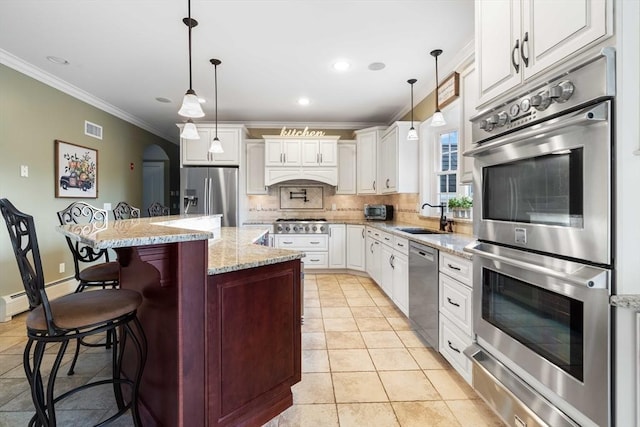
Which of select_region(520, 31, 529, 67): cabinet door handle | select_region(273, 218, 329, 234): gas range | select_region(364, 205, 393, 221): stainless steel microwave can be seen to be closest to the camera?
select_region(520, 31, 529, 67): cabinet door handle

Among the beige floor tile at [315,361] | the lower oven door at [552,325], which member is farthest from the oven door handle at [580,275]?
the beige floor tile at [315,361]

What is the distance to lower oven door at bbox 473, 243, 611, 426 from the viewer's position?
38.1 inches

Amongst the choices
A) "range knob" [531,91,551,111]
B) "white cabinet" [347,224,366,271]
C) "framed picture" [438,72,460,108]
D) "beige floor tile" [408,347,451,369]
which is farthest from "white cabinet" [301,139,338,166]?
"range knob" [531,91,551,111]

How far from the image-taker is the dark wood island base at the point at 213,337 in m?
1.29

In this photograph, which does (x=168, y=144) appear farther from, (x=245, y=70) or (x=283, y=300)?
(x=283, y=300)

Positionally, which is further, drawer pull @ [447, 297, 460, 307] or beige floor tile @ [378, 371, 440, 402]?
drawer pull @ [447, 297, 460, 307]

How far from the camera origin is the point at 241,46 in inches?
112

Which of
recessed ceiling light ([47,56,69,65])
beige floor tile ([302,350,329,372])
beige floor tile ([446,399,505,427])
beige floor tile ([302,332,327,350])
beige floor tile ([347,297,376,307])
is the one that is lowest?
beige floor tile ([446,399,505,427])

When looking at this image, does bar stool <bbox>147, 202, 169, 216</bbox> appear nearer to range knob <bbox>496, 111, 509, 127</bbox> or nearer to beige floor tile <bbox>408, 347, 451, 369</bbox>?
beige floor tile <bbox>408, 347, 451, 369</bbox>

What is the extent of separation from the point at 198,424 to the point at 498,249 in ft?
5.33

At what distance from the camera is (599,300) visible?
964mm

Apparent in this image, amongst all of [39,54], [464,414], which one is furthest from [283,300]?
[39,54]

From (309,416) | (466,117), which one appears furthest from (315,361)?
(466,117)

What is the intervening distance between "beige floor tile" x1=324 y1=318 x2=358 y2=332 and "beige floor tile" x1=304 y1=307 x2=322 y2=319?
6.2 inches
